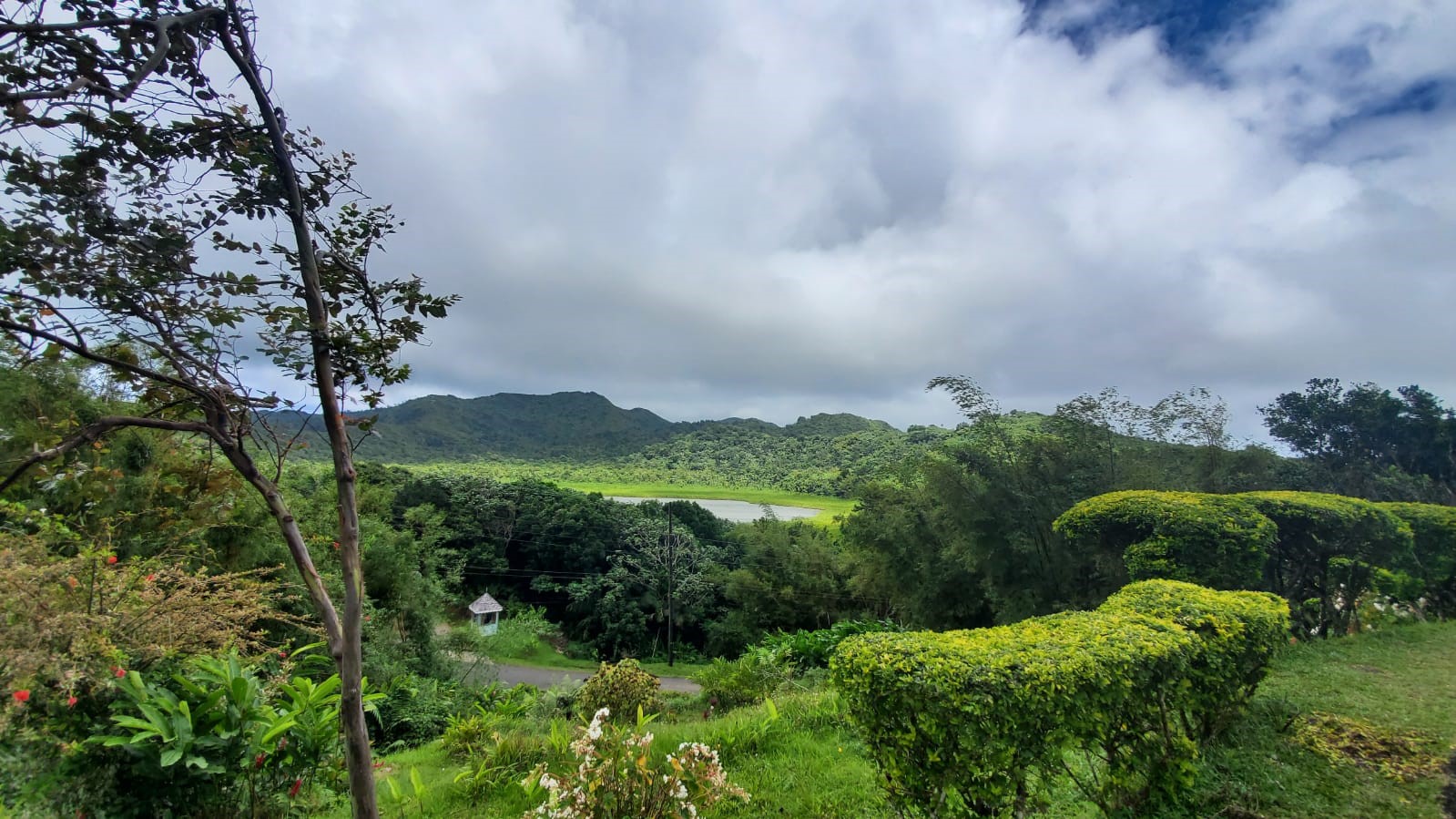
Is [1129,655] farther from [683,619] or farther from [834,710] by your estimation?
[683,619]

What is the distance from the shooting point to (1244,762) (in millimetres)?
3797

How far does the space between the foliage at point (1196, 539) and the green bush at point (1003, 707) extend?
444 centimetres

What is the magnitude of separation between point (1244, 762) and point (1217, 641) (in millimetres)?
1049

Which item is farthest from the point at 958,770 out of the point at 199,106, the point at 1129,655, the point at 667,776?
the point at 199,106

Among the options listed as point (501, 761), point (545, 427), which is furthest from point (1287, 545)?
point (545, 427)

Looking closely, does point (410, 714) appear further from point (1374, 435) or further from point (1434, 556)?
point (1374, 435)

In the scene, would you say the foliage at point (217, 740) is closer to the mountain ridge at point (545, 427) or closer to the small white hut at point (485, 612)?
the small white hut at point (485, 612)

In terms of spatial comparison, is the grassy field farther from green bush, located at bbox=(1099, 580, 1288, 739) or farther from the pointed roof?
the pointed roof

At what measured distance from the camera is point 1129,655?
2904 millimetres

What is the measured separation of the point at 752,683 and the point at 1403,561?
10.4 metres

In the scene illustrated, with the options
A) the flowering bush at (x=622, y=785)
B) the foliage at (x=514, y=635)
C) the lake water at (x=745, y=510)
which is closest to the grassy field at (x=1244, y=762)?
the flowering bush at (x=622, y=785)

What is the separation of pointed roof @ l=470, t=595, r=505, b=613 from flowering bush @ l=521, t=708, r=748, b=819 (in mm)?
21702

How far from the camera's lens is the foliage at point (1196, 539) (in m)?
6.66

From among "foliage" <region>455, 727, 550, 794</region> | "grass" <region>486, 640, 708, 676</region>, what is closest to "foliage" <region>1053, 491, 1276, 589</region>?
"foliage" <region>455, 727, 550, 794</region>
